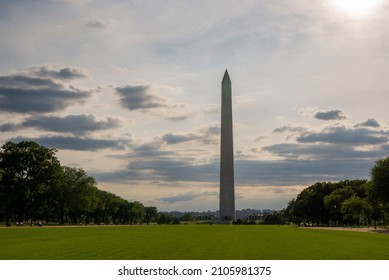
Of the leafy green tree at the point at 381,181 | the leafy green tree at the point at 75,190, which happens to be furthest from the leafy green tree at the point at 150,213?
the leafy green tree at the point at 381,181

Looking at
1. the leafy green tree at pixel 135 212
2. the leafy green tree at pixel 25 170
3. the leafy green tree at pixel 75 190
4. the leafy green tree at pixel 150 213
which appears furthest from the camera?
the leafy green tree at pixel 150 213

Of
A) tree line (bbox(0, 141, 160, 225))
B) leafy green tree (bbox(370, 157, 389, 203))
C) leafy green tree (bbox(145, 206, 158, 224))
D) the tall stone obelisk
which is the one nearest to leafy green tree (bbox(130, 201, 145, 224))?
leafy green tree (bbox(145, 206, 158, 224))

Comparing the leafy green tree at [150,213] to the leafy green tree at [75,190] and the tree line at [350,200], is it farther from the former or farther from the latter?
the leafy green tree at [75,190]

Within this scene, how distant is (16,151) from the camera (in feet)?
285

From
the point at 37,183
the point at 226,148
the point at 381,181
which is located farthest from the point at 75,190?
the point at 381,181

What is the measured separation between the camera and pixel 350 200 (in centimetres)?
9275

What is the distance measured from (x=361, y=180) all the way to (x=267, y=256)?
345 feet

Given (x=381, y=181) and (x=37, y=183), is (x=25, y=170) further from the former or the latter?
(x=381, y=181)

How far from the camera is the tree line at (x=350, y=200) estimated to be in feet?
214

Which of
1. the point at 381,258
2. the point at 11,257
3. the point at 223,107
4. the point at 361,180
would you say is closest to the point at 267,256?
the point at 381,258

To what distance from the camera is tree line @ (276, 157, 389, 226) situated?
214 ft

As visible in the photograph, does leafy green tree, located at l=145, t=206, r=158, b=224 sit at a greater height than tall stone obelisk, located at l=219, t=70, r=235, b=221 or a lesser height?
lesser

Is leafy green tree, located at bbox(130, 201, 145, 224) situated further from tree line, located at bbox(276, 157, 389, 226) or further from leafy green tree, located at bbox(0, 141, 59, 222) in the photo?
leafy green tree, located at bbox(0, 141, 59, 222)
